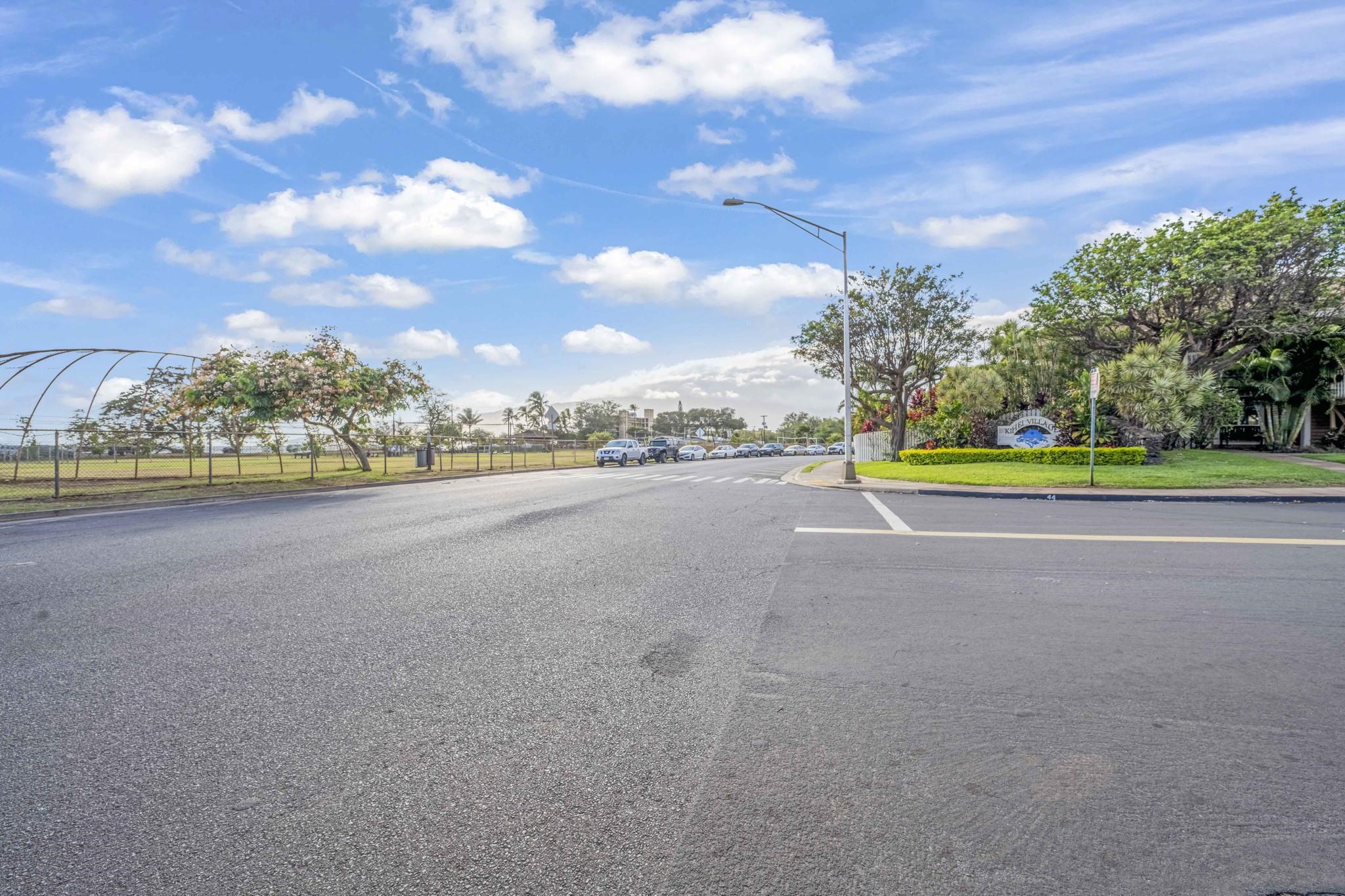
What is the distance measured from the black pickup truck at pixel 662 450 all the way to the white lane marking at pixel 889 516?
32.6 m

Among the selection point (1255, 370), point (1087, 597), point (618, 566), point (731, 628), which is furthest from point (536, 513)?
point (1255, 370)

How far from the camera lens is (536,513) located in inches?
489

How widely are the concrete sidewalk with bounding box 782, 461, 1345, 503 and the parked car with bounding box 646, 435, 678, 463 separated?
29783 mm

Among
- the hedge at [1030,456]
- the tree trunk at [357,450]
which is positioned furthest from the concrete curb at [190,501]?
the hedge at [1030,456]

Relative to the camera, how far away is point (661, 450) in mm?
49312

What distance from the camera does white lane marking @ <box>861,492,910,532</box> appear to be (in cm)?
1061

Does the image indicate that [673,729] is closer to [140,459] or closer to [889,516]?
[889,516]

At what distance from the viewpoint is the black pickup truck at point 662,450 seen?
48.8 metres

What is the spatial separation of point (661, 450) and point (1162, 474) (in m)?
34.1

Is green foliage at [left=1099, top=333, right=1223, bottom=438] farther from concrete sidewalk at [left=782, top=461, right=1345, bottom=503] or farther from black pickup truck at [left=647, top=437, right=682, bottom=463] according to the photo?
black pickup truck at [left=647, top=437, right=682, bottom=463]

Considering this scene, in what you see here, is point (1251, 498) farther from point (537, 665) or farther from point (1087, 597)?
point (537, 665)

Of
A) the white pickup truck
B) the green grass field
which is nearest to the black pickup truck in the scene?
the white pickup truck

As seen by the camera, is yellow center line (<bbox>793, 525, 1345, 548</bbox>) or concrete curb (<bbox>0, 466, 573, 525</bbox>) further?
concrete curb (<bbox>0, 466, 573, 525</bbox>)

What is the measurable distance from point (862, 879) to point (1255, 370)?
35982mm
